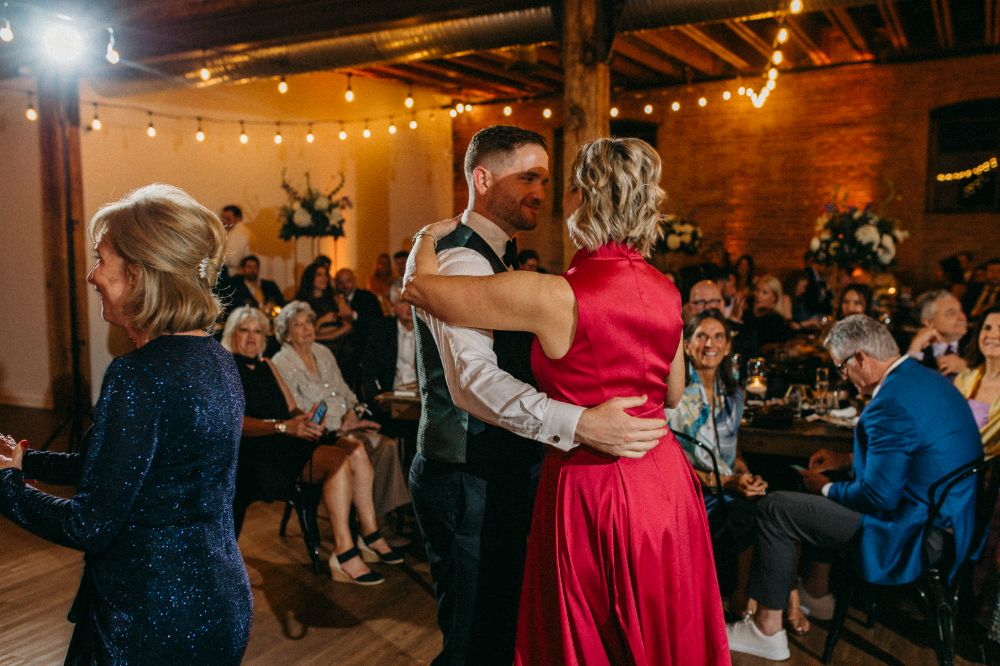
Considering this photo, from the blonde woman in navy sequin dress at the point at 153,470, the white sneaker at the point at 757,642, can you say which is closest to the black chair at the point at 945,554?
the white sneaker at the point at 757,642

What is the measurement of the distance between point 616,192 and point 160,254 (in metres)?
0.91

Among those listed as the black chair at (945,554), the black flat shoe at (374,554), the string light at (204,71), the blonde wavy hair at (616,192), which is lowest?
the black flat shoe at (374,554)

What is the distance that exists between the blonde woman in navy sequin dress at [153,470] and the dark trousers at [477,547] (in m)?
0.53

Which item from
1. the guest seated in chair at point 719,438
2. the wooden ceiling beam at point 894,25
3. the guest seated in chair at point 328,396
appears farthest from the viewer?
the wooden ceiling beam at point 894,25

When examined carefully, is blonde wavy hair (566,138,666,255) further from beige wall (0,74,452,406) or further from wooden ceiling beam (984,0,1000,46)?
wooden ceiling beam (984,0,1000,46)

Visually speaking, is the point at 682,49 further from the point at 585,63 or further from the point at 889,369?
the point at 889,369

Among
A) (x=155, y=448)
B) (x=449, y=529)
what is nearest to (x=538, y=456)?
(x=449, y=529)

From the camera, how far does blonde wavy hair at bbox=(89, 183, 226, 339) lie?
1.49 m

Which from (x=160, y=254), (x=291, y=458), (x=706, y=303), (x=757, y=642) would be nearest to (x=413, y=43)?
(x=706, y=303)

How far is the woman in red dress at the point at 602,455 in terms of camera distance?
167cm

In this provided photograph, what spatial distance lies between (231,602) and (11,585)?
113 inches

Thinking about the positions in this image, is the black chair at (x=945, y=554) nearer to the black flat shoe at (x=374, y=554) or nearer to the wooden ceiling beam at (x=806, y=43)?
the black flat shoe at (x=374, y=554)

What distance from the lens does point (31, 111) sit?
24.8 feet

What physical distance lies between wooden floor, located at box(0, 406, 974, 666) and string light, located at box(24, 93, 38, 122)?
4.80 m
